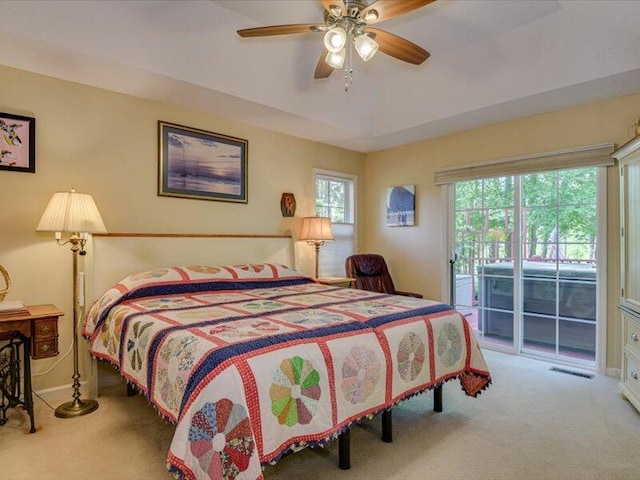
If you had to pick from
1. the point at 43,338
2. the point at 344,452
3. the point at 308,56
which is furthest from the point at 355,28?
the point at 43,338

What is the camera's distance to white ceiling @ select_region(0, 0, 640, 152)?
2432mm

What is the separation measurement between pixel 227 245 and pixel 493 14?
2.89 m

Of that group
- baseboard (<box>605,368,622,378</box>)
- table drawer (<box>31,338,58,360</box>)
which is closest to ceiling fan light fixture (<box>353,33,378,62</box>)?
table drawer (<box>31,338,58,360</box>)

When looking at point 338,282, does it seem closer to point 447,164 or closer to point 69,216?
point 447,164

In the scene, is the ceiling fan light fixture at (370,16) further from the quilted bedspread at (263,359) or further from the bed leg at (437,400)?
the bed leg at (437,400)

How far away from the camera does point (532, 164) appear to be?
11.7 feet

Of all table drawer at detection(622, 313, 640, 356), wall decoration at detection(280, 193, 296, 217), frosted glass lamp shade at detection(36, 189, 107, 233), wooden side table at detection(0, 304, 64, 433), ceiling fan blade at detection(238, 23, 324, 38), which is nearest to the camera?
ceiling fan blade at detection(238, 23, 324, 38)

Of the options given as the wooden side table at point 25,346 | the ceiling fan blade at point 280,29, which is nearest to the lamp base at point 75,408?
the wooden side table at point 25,346

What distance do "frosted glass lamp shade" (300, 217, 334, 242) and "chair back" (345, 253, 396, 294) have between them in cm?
47

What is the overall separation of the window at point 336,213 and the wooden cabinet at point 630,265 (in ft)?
9.32

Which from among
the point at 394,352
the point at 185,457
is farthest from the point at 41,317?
the point at 394,352

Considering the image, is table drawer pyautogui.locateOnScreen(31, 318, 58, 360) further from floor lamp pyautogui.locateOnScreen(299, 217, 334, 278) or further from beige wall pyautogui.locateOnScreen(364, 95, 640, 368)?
beige wall pyautogui.locateOnScreen(364, 95, 640, 368)

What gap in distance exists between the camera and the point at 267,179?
13.4 feet

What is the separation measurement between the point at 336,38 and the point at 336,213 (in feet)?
9.84
